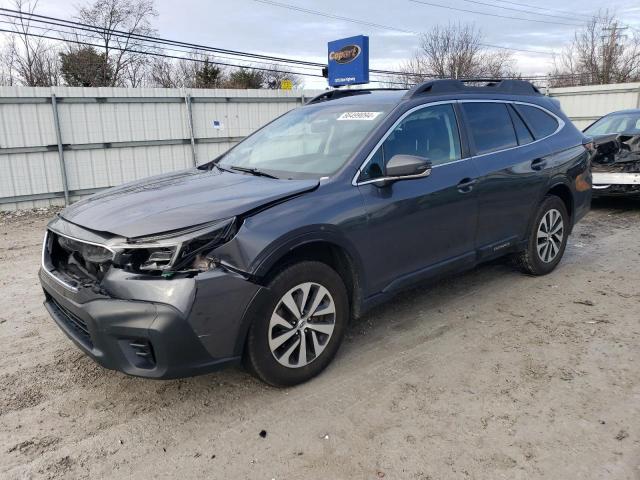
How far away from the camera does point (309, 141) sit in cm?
399

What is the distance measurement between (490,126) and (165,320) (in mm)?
3337

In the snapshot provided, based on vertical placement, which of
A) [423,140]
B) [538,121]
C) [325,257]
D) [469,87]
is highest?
[469,87]

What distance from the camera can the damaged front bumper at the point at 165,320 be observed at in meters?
2.56

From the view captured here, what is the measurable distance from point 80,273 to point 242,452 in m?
1.41

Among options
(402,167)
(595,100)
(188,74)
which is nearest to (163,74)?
(188,74)

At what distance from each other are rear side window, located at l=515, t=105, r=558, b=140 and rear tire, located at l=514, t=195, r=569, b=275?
65 cm

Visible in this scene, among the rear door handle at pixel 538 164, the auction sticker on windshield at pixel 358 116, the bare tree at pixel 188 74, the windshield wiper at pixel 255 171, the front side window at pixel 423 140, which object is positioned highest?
the bare tree at pixel 188 74

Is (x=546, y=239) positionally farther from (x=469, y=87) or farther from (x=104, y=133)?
(x=104, y=133)

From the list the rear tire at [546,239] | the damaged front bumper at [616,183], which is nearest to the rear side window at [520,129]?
the rear tire at [546,239]

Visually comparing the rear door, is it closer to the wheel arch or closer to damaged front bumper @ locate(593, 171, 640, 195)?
the wheel arch

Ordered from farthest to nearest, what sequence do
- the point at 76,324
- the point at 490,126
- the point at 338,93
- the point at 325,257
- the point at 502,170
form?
1. the point at 338,93
2. the point at 490,126
3. the point at 502,170
4. the point at 325,257
5. the point at 76,324

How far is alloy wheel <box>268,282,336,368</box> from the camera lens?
9.81 feet

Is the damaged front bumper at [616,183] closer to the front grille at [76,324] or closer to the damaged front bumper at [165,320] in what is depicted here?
the damaged front bumper at [165,320]

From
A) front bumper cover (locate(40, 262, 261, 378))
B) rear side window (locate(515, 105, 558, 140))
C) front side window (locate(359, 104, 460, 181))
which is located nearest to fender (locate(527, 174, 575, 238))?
rear side window (locate(515, 105, 558, 140))
